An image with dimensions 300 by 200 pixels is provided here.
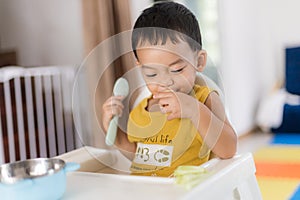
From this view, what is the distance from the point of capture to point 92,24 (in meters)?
2.51

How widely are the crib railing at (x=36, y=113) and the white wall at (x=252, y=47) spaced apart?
112cm

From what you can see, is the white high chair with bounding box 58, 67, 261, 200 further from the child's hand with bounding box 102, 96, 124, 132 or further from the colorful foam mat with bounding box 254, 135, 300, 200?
the colorful foam mat with bounding box 254, 135, 300, 200

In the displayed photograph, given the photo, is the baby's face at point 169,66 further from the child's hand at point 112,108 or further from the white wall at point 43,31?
the white wall at point 43,31

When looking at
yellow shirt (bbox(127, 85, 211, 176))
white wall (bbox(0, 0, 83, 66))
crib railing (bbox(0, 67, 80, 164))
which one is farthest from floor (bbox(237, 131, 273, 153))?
yellow shirt (bbox(127, 85, 211, 176))

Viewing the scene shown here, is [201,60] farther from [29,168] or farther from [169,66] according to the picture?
[29,168]

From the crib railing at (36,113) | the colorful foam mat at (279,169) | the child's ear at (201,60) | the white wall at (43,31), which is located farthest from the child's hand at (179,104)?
the white wall at (43,31)

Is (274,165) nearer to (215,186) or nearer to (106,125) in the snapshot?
(106,125)

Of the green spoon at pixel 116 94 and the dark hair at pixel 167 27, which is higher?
the dark hair at pixel 167 27

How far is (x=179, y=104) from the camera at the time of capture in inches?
31.8

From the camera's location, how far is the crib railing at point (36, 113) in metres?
2.59

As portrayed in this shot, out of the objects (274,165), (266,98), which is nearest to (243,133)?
(266,98)

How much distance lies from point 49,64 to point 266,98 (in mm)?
1848

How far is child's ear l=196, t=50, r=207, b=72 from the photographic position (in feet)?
2.98

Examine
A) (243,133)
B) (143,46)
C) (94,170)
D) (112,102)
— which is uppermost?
(143,46)
